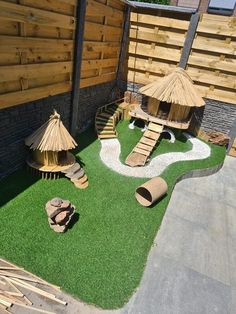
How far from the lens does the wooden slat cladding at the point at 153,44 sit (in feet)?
47.1

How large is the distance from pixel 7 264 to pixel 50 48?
22.0 feet

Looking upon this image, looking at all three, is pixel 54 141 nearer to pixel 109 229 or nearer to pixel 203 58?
pixel 109 229

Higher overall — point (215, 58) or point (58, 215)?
point (215, 58)

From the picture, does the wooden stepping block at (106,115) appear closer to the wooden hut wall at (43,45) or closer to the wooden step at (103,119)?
the wooden step at (103,119)

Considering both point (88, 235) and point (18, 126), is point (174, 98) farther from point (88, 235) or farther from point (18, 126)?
point (88, 235)

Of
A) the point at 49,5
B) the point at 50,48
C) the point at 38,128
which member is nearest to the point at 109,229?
the point at 38,128

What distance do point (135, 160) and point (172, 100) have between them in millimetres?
3535

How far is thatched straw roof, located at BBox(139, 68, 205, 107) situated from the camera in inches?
517

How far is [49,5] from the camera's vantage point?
28.5 feet

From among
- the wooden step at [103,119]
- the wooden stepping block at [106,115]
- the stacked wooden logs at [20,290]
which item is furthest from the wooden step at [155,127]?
the stacked wooden logs at [20,290]

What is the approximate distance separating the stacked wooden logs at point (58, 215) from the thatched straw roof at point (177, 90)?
25.1ft

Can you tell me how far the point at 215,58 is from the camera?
14.0 meters

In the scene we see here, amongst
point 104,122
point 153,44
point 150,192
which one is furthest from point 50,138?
point 153,44

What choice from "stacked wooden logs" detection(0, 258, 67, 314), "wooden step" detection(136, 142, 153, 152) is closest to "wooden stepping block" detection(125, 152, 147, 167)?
"wooden step" detection(136, 142, 153, 152)
